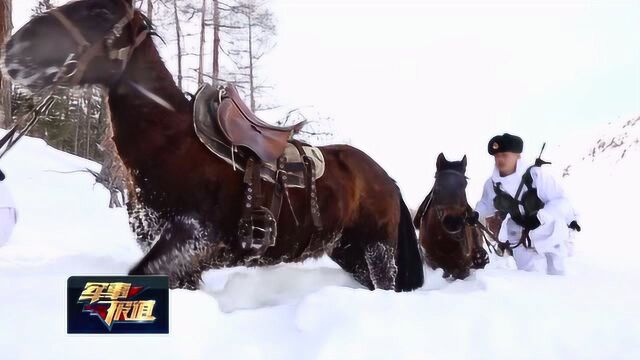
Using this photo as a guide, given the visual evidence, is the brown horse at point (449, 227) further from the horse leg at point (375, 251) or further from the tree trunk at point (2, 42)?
the tree trunk at point (2, 42)

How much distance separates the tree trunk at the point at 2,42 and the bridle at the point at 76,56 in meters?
0.40

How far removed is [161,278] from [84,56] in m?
1.02

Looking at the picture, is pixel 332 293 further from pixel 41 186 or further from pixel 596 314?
pixel 41 186

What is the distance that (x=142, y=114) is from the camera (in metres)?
2.21

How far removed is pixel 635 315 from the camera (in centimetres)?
205

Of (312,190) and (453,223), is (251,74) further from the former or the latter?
(453,223)

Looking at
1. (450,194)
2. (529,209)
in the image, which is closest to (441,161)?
(450,194)

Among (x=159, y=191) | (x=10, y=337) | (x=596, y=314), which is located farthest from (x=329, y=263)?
(x=10, y=337)

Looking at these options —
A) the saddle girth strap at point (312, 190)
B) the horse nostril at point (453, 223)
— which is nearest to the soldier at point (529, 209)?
the horse nostril at point (453, 223)

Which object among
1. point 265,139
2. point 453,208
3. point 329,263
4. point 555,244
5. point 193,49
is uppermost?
point 193,49

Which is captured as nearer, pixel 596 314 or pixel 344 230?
pixel 596 314

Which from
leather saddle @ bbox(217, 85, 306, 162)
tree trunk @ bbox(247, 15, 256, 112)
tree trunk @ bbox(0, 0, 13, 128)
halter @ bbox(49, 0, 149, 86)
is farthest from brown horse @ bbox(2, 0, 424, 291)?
tree trunk @ bbox(247, 15, 256, 112)

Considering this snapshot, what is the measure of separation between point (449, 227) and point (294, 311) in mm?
1306

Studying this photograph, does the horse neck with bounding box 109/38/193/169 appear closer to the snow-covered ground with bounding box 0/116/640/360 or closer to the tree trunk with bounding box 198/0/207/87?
the snow-covered ground with bounding box 0/116/640/360
